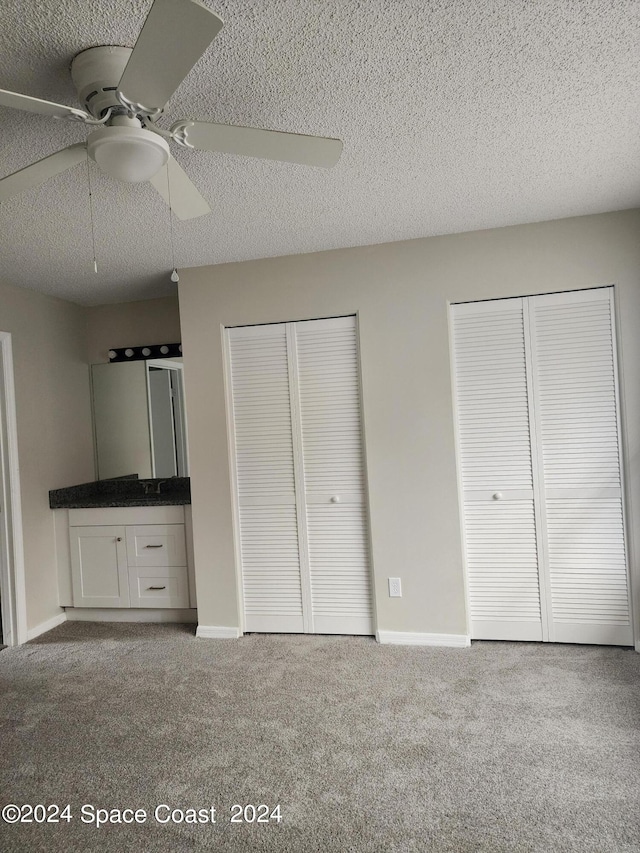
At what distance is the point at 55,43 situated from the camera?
1.53m

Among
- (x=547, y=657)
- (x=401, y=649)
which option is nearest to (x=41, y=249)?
(x=401, y=649)

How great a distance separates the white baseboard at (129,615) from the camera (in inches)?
160

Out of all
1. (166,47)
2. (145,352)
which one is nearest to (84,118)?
(166,47)

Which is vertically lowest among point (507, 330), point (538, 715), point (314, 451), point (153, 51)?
point (538, 715)

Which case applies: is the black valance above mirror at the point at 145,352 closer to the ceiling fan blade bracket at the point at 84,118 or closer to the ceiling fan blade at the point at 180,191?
the ceiling fan blade at the point at 180,191

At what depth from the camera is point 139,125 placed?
5.12 ft

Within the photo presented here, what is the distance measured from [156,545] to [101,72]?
310cm

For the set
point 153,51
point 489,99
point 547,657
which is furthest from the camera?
point 547,657

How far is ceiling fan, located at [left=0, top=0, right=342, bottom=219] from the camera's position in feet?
4.15

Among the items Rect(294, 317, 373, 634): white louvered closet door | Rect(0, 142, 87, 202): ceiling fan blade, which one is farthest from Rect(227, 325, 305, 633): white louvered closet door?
Rect(0, 142, 87, 202): ceiling fan blade

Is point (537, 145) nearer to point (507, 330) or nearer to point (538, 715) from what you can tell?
point (507, 330)

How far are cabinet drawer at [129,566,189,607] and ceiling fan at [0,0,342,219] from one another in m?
2.82

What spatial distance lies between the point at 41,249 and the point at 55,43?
1826 mm

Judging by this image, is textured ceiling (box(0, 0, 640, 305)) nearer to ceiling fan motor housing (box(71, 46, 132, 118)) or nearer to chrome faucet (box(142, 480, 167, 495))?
ceiling fan motor housing (box(71, 46, 132, 118))
